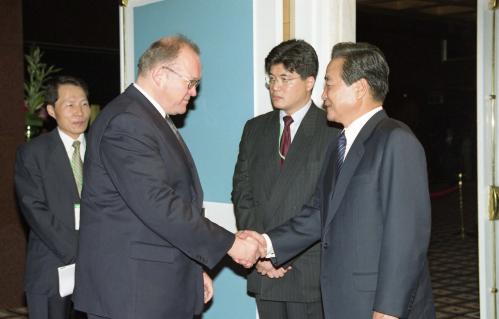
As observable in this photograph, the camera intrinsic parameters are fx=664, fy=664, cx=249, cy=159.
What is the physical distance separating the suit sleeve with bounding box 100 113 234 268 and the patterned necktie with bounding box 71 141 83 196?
114 cm

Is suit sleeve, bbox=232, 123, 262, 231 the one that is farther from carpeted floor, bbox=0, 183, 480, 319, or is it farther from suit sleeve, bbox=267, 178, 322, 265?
carpeted floor, bbox=0, 183, 480, 319

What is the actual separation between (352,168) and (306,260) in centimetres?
84

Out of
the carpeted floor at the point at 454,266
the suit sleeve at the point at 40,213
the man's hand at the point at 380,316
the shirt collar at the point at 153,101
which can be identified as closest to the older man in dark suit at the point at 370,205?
the man's hand at the point at 380,316

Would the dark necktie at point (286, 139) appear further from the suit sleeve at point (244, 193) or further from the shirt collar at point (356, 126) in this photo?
the shirt collar at point (356, 126)

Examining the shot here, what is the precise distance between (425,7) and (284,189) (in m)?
7.83

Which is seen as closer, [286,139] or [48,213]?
[286,139]

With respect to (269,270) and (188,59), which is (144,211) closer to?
(188,59)

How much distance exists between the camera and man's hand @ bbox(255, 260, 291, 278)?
318 centimetres

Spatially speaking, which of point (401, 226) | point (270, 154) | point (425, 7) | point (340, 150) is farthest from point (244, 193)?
point (425, 7)

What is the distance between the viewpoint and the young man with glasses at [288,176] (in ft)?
10.4

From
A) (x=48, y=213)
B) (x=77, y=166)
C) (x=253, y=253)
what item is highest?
(x=77, y=166)

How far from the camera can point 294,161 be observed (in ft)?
10.4

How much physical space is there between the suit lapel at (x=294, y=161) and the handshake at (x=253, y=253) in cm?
19

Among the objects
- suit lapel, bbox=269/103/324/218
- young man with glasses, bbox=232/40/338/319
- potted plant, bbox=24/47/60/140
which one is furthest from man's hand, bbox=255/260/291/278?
potted plant, bbox=24/47/60/140
